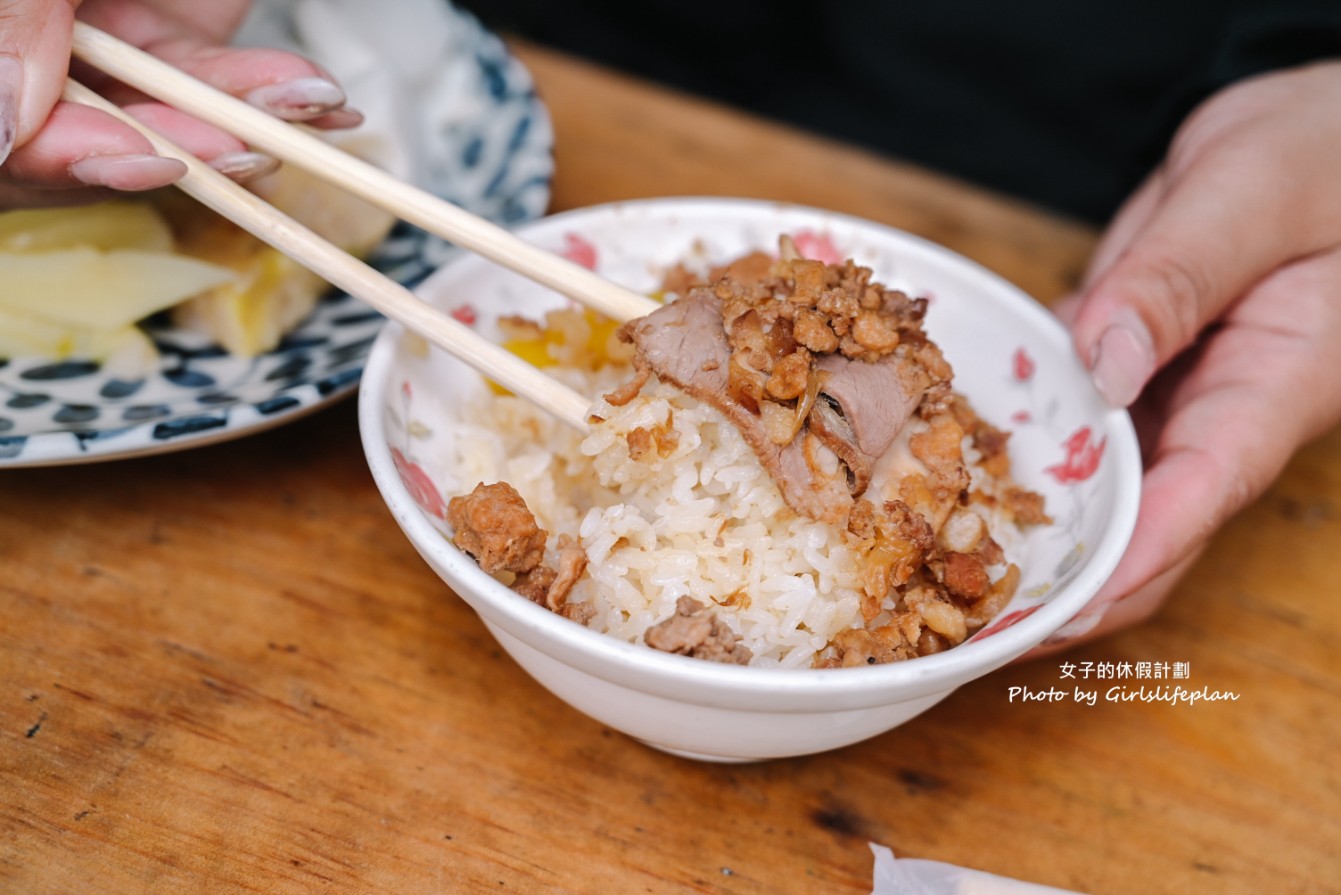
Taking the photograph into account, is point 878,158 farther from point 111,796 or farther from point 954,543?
point 111,796

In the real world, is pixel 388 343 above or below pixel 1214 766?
above

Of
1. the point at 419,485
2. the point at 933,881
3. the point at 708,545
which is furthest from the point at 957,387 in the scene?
the point at 419,485

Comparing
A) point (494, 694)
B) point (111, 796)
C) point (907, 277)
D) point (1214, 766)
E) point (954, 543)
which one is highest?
point (907, 277)

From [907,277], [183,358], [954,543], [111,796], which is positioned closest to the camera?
[111,796]

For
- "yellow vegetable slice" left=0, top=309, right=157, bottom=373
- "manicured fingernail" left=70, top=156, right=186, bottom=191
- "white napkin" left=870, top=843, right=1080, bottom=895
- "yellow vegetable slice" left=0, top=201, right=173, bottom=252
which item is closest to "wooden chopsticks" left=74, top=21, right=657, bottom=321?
"manicured fingernail" left=70, top=156, right=186, bottom=191

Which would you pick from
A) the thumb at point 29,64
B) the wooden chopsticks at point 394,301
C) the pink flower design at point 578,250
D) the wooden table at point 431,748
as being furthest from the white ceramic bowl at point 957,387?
the thumb at point 29,64

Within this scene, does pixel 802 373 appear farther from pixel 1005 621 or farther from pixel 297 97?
pixel 297 97

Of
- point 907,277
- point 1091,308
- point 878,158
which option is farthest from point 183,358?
point 878,158
